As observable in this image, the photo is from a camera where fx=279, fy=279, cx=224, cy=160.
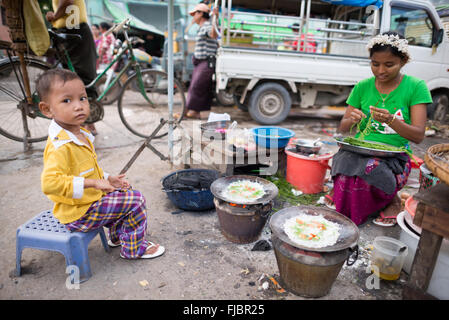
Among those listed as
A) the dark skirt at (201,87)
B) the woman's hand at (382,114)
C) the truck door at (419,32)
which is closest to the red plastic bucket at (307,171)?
the woman's hand at (382,114)

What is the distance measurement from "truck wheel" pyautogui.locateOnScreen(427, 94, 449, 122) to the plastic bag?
759 cm

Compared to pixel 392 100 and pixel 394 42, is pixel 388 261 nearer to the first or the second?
pixel 392 100

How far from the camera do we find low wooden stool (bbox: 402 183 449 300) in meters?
1.52

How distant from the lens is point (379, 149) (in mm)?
2443

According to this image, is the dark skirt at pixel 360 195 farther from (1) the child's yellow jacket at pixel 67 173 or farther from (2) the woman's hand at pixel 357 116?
(1) the child's yellow jacket at pixel 67 173

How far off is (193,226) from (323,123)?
5.62 meters

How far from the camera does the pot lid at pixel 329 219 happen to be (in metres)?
1.69

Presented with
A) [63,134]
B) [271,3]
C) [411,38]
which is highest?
[271,3]

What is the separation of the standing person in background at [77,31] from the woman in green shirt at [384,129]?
3.73m

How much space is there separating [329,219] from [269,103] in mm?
4423

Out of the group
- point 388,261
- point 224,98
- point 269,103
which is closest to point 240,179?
point 388,261

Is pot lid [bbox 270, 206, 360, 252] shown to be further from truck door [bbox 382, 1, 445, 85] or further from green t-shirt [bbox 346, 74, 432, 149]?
truck door [bbox 382, 1, 445, 85]
